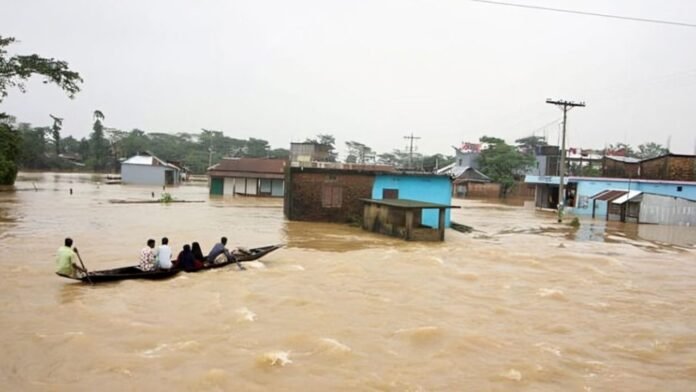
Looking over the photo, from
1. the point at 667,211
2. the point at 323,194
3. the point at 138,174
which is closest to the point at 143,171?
the point at 138,174

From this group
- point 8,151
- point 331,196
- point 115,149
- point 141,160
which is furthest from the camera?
point 115,149

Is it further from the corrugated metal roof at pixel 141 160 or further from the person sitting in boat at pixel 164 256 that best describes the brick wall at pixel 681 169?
the corrugated metal roof at pixel 141 160

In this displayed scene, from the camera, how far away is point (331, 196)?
2764 cm

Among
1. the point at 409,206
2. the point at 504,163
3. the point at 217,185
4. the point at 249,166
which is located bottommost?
the point at 217,185

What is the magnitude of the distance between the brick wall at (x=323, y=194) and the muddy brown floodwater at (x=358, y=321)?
6.88 meters

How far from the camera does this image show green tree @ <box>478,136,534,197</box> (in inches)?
2392

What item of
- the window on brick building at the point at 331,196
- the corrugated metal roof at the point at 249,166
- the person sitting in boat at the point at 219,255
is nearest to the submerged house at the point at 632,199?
the window on brick building at the point at 331,196

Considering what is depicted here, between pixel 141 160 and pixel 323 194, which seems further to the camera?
pixel 141 160

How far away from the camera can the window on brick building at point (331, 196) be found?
27625 mm

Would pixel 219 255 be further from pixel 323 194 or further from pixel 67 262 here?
pixel 323 194

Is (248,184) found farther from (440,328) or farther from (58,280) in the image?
(440,328)

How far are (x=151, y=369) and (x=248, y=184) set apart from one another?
1609 inches

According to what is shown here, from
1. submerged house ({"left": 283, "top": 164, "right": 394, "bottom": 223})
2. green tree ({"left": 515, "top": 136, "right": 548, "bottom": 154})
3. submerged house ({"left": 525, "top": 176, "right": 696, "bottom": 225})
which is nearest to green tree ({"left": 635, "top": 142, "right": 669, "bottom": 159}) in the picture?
green tree ({"left": 515, "top": 136, "right": 548, "bottom": 154})

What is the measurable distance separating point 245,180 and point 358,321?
38741 millimetres
